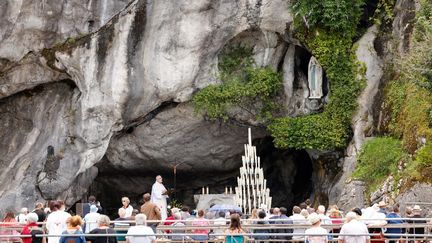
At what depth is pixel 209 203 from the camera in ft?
113

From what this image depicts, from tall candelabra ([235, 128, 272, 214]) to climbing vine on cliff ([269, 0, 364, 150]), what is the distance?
164 centimetres

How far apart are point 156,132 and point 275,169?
4942 mm

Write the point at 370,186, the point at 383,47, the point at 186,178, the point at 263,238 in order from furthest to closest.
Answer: the point at 186,178 < the point at 383,47 < the point at 370,186 < the point at 263,238

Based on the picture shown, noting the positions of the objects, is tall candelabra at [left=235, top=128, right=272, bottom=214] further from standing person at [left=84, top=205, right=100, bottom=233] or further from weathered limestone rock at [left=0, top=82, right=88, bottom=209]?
standing person at [left=84, top=205, right=100, bottom=233]

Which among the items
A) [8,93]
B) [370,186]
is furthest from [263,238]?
[8,93]

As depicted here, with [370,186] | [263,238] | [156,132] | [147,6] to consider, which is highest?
[147,6]

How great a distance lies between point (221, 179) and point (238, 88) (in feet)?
18.2

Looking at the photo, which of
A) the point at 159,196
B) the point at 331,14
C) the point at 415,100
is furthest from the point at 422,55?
the point at 159,196

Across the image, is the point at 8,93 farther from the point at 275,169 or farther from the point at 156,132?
the point at 275,169

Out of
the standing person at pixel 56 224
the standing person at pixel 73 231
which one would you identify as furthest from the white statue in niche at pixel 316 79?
the standing person at pixel 73 231

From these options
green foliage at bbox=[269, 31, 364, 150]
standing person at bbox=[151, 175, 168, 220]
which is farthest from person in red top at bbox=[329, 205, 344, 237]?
green foliage at bbox=[269, 31, 364, 150]

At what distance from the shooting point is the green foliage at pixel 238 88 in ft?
108

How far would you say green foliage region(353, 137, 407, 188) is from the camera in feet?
94.8

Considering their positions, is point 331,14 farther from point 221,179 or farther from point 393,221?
point 393,221
